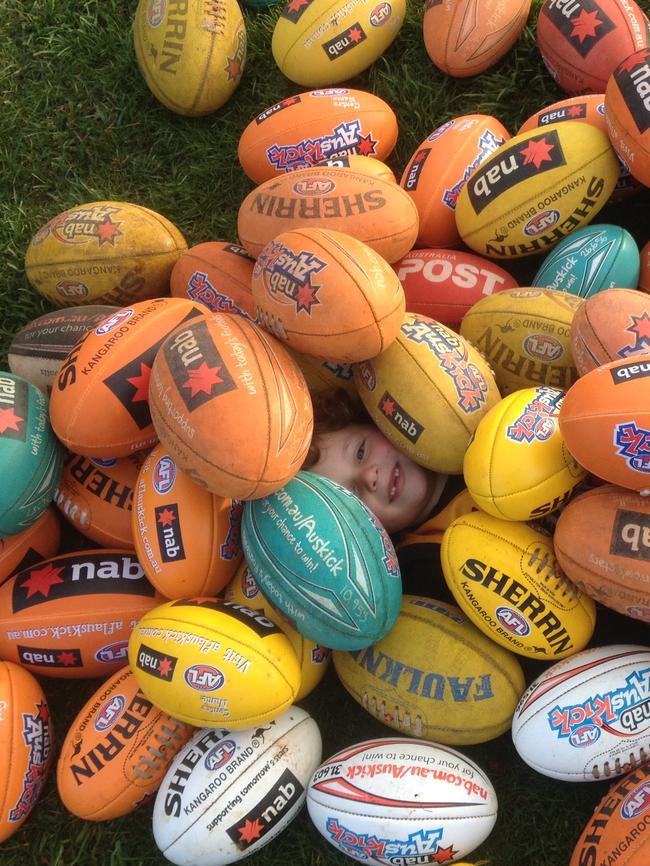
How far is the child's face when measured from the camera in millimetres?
2596

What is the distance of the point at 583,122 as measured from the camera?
Answer: 9.12 ft

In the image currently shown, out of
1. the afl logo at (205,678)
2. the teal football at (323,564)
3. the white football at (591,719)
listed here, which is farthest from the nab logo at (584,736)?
the afl logo at (205,678)

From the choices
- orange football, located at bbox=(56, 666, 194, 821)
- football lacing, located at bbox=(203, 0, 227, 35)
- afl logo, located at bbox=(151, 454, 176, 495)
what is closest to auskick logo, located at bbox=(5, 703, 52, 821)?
orange football, located at bbox=(56, 666, 194, 821)

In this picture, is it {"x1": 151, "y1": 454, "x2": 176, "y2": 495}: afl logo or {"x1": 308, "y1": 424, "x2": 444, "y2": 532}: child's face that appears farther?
{"x1": 308, "y1": 424, "x2": 444, "y2": 532}: child's face

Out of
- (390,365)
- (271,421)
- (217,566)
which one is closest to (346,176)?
(390,365)

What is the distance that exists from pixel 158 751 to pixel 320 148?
7.27ft

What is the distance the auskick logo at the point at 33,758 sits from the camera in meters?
2.50

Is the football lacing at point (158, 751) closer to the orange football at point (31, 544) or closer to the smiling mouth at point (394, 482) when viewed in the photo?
the orange football at point (31, 544)

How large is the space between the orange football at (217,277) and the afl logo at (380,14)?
1.16 metres

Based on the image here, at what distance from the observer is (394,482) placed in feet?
8.54

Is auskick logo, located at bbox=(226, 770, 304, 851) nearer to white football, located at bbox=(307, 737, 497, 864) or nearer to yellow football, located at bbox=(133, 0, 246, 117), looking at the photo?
white football, located at bbox=(307, 737, 497, 864)

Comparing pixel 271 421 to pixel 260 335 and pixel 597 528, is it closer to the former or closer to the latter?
pixel 260 335

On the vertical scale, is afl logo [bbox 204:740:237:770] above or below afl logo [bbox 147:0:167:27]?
below

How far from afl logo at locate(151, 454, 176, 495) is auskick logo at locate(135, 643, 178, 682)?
481mm
